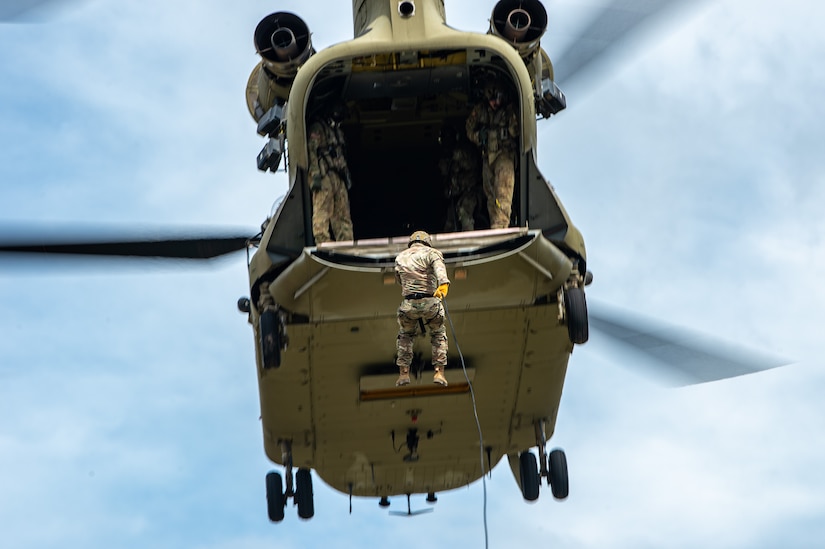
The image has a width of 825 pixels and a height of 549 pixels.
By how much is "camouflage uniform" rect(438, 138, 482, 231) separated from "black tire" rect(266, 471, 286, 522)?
3.87 meters

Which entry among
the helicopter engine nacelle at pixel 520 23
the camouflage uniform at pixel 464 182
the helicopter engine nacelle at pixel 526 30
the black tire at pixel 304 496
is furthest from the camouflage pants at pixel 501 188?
the black tire at pixel 304 496

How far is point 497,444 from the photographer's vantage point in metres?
16.3

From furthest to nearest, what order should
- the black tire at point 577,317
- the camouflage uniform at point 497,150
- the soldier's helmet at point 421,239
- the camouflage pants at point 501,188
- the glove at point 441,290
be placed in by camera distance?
the camouflage uniform at point 497,150
the camouflage pants at point 501,188
the black tire at point 577,317
the soldier's helmet at point 421,239
the glove at point 441,290

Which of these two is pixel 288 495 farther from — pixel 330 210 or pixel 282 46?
pixel 282 46

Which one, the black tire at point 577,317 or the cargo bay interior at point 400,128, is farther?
the cargo bay interior at point 400,128

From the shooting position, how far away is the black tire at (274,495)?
16.7 metres

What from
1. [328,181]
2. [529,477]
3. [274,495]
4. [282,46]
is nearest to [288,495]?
[274,495]

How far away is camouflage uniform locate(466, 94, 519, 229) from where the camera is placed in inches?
570

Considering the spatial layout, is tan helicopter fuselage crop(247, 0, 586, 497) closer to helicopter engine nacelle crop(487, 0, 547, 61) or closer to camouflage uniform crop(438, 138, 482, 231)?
helicopter engine nacelle crop(487, 0, 547, 61)

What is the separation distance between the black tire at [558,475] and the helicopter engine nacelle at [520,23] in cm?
481

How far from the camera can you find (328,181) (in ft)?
48.4

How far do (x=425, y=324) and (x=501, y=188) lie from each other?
217 cm

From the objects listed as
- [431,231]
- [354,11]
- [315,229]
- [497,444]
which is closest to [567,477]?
[497,444]

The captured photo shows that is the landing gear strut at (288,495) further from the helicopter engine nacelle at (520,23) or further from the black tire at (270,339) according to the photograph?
the helicopter engine nacelle at (520,23)
